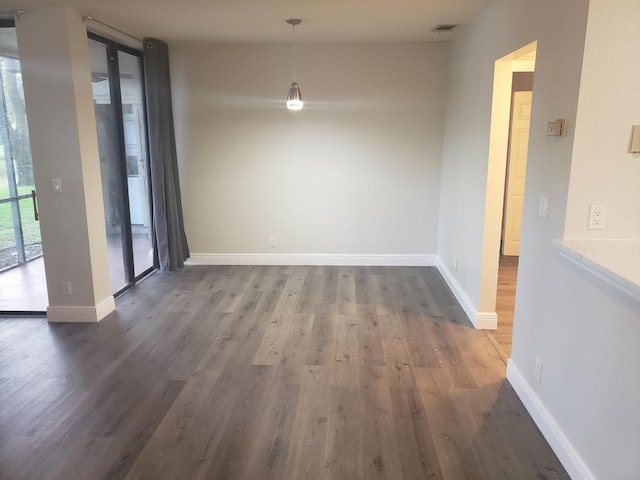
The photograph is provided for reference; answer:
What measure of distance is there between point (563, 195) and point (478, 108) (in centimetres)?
183

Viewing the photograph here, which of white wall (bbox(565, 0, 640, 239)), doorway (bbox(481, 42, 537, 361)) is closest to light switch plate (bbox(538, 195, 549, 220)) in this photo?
white wall (bbox(565, 0, 640, 239))

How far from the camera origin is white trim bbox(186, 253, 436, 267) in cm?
572

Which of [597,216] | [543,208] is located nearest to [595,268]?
[597,216]

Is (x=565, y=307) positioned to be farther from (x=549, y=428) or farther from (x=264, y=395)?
(x=264, y=395)

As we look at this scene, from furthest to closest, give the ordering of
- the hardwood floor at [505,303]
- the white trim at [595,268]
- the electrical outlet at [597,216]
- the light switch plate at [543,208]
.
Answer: the hardwood floor at [505,303]
the light switch plate at [543,208]
the electrical outlet at [597,216]
the white trim at [595,268]

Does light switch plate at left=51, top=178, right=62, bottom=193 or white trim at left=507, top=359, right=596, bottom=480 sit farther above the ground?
light switch plate at left=51, top=178, right=62, bottom=193

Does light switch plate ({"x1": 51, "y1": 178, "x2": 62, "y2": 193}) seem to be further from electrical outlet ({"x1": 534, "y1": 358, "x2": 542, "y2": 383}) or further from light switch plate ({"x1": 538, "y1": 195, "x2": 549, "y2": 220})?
electrical outlet ({"x1": 534, "y1": 358, "x2": 542, "y2": 383})

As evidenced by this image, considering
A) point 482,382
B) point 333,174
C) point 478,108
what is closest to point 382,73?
point 333,174

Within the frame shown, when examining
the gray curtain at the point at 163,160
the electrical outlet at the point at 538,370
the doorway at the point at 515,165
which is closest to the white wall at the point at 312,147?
the gray curtain at the point at 163,160

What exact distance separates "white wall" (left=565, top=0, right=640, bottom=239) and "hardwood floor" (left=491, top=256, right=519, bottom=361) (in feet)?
4.91

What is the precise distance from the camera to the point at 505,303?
451 centimetres

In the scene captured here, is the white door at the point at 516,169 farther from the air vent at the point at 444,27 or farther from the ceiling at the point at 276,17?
the air vent at the point at 444,27

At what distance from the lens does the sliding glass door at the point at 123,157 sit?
4355 mm

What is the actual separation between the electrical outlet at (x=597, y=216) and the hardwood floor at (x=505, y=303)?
4.76 ft
